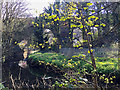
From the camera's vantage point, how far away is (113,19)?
7.90ft

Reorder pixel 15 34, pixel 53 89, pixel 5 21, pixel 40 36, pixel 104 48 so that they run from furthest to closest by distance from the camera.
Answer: pixel 40 36 < pixel 15 34 < pixel 104 48 < pixel 5 21 < pixel 53 89

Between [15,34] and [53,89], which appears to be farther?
[15,34]

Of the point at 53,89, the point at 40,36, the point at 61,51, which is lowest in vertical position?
the point at 53,89

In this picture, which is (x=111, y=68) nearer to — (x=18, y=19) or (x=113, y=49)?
(x=113, y=49)

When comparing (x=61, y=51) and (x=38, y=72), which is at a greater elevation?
(x=61, y=51)

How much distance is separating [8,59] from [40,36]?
1023 mm

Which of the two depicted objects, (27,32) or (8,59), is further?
(27,32)

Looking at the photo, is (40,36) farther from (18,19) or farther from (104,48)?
(104,48)

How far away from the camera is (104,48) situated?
256 cm

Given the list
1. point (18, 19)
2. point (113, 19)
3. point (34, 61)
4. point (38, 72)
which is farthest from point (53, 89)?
point (113, 19)

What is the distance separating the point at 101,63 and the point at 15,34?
2.10 meters

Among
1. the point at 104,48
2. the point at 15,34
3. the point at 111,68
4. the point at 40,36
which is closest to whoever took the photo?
the point at 111,68

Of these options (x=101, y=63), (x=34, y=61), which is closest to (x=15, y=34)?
(x=34, y=61)

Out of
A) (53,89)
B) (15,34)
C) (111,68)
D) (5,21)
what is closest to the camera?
(53,89)
